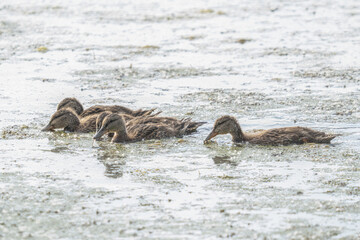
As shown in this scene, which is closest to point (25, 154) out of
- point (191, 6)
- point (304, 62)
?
point (304, 62)

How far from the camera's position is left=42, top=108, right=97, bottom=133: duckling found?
39.3 feet

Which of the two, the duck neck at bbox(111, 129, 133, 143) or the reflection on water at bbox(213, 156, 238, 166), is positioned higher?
the duck neck at bbox(111, 129, 133, 143)

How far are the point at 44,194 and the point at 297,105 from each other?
5.92m

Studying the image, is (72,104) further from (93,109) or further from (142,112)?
(142,112)

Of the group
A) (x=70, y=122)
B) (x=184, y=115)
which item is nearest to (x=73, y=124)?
(x=70, y=122)

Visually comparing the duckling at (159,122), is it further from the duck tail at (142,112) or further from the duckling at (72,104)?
the duckling at (72,104)

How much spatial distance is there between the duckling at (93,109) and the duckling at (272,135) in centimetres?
186

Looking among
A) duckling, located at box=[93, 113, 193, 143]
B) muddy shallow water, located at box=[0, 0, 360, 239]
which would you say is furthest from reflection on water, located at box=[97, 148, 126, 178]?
duckling, located at box=[93, 113, 193, 143]

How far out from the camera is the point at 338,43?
62.0ft

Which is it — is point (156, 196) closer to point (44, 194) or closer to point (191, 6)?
point (44, 194)

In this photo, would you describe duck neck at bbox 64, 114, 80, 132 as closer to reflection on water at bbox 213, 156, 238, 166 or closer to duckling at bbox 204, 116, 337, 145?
duckling at bbox 204, 116, 337, 145

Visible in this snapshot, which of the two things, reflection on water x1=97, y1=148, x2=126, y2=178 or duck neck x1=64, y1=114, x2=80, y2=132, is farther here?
duck neck x1=64, y1=114, x2=80, y2=132

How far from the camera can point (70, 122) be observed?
1217cm

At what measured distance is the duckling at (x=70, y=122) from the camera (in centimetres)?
1197
